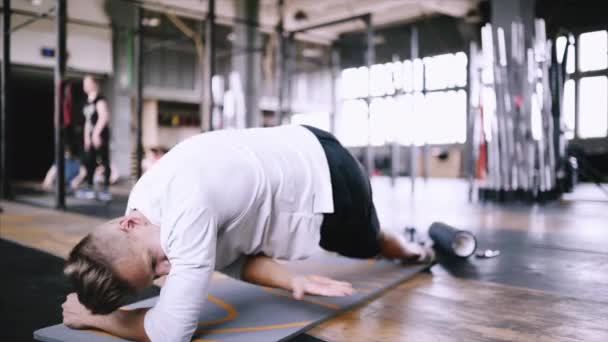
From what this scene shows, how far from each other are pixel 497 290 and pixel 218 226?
115cm

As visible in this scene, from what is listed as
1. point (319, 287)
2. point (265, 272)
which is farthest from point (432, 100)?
point (319, 287)

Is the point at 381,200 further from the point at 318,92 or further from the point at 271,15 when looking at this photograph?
the point at 318,92

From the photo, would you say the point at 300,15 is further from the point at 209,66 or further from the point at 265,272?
the point at 265,272

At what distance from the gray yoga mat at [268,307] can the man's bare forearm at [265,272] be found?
12 cm

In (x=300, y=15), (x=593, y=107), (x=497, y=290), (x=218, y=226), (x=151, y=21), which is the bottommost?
(x=497, y=290)

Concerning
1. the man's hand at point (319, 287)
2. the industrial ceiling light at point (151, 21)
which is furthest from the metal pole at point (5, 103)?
the industrial ceiling light at point (151, 21)

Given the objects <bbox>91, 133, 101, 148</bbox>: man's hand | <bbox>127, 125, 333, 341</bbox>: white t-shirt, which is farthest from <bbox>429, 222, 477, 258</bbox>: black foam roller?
<bbox>91, 133, 101, 148</bbox>: man's hand

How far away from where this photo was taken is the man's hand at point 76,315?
50.8 inches

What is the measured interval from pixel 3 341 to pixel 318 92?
1410 centimetres

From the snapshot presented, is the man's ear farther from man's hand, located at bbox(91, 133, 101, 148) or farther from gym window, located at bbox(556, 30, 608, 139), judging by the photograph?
gym window, located at bbox(556, 30, 608, 139)

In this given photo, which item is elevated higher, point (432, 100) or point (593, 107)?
point (432, 100)

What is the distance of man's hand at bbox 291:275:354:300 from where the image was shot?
120 cm

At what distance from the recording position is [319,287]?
48.2 inches

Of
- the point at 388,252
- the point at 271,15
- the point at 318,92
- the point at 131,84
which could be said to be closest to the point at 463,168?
the point at 318,92
